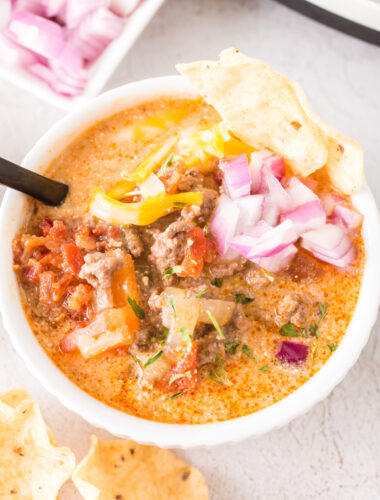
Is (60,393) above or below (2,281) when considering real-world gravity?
below

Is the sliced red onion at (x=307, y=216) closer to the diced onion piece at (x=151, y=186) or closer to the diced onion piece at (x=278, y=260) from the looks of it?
the diced onion piece at (x=278, y=260)

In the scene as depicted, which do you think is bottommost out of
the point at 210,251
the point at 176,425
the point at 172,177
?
the point at 176,425

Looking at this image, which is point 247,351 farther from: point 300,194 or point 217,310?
point 300,194

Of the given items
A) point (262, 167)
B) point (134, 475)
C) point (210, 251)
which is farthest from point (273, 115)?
point (134, 475)

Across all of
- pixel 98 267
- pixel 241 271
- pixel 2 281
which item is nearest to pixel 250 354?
pixel 241 271

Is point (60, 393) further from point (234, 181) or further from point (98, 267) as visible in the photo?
point (234, 181)

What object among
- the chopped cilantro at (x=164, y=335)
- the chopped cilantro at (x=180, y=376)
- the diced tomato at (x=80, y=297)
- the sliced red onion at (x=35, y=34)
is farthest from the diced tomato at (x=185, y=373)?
the sliced red onion at (x=35, y=34)
